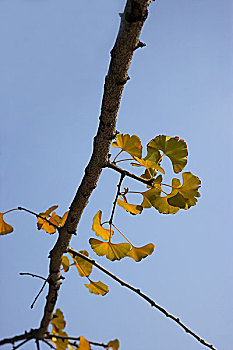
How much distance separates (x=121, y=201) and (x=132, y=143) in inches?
2.3

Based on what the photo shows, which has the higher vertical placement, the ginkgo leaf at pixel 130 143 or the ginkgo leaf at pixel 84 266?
the ginkgo leaf at pixel 130 143

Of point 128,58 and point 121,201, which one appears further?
point 121,201

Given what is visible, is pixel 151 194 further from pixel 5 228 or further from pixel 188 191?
pixel 5 228

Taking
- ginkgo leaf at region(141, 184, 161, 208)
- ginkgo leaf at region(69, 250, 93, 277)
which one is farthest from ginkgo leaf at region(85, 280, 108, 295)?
ginkgo leaf at region(141, 184, 161, 208)

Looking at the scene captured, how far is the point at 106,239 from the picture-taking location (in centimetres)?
34

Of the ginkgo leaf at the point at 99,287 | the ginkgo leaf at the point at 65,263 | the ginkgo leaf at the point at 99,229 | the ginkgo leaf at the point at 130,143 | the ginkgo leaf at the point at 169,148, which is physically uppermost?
the ginkgo leaf at the point at 169,148

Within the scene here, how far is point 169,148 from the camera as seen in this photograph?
0.99 ft

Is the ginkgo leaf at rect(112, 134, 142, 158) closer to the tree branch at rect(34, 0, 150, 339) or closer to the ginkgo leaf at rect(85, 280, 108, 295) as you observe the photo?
the tree branch at rect(34, 0, 150, 339)

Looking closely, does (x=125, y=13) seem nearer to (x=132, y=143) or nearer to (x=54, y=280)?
(x=132, y=143)

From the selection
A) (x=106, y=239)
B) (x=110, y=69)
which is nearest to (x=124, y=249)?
(x=106, y=239)

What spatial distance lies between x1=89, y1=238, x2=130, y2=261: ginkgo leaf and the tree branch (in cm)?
3

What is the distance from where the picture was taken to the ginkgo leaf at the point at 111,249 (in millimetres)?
335

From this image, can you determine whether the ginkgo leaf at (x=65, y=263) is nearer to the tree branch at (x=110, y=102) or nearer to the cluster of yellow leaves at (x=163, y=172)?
the tree branch at (x=110, y=102)

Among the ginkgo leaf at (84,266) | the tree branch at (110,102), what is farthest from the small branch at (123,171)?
the ginkgo leaf at (84,266)
